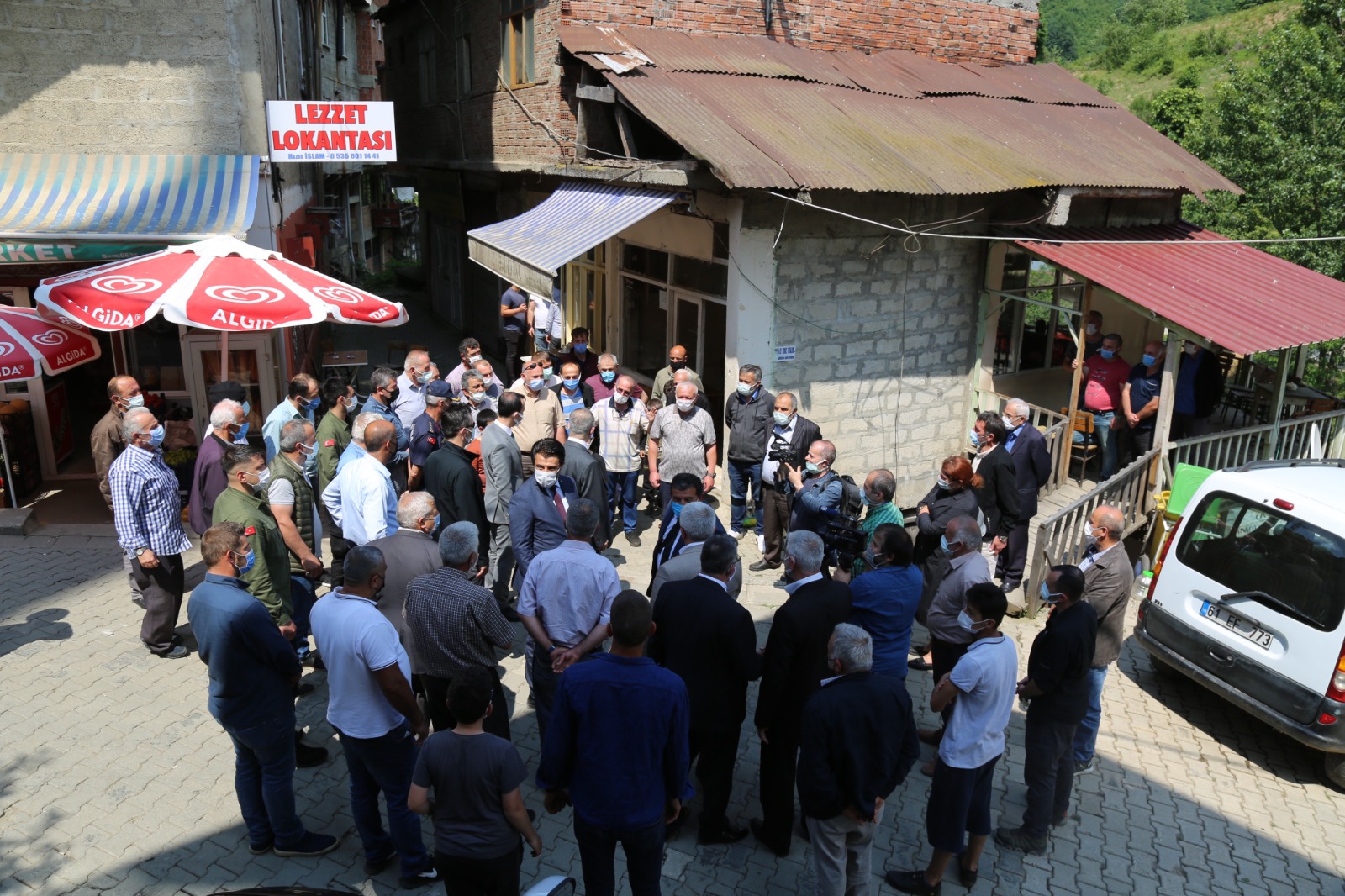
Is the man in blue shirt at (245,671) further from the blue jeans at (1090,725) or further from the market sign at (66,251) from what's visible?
the market sign at (66,251)

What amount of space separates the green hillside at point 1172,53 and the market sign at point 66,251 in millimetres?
47720

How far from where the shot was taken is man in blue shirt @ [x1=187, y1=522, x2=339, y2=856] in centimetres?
429

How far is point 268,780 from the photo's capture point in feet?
15.0

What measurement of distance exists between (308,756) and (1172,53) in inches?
2502

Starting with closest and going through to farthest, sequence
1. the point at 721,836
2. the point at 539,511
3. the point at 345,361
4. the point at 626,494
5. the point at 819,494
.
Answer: the point at 721,836
the point at 539,511
the point at 819,494
the point at 626,494
the point at 345,361

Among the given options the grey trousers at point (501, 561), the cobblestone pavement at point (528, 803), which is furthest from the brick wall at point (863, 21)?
the cobblestone pavement at point (528, 803)

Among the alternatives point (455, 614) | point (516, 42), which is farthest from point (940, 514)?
point (516, 42)

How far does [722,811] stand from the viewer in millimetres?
4953

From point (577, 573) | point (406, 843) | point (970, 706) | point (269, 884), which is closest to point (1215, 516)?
point (970, 706)

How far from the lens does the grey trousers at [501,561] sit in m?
6.91

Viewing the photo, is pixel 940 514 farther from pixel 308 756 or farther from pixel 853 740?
pixel 308 756

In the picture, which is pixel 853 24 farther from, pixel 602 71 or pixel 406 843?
pixel 406 843

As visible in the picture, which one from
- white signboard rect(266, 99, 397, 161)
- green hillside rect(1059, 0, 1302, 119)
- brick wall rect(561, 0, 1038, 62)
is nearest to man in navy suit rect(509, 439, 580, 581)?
white signboard rect(266, 99, 397, 161)

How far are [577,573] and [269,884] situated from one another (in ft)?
7.28
